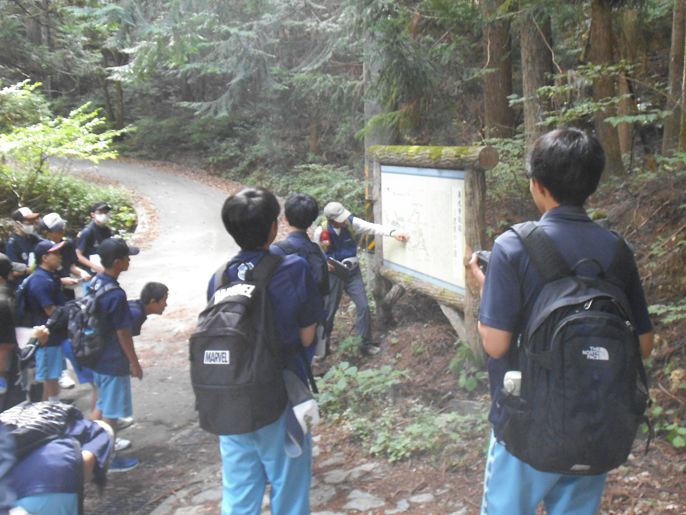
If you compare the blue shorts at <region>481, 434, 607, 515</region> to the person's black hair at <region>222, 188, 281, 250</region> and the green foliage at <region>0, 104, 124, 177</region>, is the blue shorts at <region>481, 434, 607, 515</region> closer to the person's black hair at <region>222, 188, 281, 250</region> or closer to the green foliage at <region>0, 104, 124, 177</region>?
the person's black hair at <region>222, 188, 281, 250</region>

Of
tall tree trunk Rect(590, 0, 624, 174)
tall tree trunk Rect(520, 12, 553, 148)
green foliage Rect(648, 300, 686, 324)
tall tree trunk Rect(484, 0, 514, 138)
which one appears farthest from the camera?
tall tree trunk Rect(484, 0, 514, 138)

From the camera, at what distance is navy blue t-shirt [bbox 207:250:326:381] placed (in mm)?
2695

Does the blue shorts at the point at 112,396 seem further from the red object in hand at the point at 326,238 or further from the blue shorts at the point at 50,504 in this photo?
the red object in hand at the point at 326,238

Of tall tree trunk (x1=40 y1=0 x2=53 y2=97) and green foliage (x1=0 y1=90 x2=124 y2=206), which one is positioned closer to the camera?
green foliage (x1=0 y1=90 x2=124 y2=206)

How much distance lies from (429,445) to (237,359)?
237 cm

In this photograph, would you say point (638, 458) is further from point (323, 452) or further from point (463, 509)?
point (323, 452)

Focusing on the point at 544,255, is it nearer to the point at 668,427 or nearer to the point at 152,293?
the point at 668,427

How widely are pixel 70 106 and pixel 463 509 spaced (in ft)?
111


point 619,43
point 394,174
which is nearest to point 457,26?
point 619,43

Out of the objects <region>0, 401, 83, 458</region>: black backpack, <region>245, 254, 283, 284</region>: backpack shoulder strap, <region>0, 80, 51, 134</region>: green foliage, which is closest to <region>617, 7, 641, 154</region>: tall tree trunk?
<region>245, 254, 283, 284</region>: backpack shoulder strap

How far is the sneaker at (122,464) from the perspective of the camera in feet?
15.0

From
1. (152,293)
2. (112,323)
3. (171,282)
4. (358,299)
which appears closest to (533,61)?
(358,299)

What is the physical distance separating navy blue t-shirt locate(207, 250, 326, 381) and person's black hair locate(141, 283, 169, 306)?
2040 millimetres

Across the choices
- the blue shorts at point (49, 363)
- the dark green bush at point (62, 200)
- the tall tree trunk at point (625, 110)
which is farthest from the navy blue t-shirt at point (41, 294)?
the dark green bush at point (62, 200)
